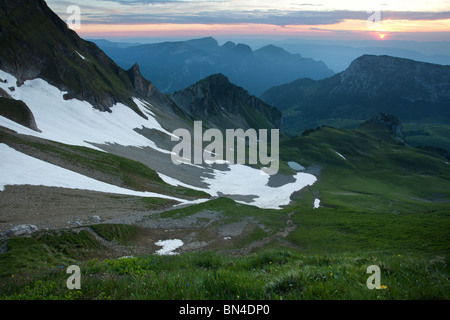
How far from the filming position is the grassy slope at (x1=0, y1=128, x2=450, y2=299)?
634 centimetres

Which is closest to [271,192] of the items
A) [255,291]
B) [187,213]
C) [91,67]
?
[187,213]

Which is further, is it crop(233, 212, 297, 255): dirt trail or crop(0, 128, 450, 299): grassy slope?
crop(233, 212, 297, 255): dirt trail

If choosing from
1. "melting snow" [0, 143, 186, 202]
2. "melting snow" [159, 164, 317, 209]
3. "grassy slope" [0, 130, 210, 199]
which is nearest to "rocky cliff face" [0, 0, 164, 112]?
"grassy slope" [0, 130, 210, 199]

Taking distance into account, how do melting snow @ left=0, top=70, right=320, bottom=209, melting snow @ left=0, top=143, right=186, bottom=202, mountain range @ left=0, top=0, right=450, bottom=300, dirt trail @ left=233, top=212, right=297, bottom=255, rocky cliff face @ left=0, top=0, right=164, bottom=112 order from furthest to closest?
rocky cliff face @ left=0, top=0, right=164, bottom=112, melting snow @ left=0, top=70, right=320, bottom=209, melting snow @ left=0, top=143, right=186, bottom=202, dirt trail @ left=233, top=212, right=297, bottom=255, mountain range @ left=0, top=0, right=450, bottom=300

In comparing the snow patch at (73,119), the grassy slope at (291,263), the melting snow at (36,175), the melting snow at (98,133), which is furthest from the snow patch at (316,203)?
the melting snow at (36,175)

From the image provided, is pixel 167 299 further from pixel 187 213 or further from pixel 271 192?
pixel 271 192

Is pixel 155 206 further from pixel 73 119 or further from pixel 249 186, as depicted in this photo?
pixel 73 119

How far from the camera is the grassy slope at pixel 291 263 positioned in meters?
6.34

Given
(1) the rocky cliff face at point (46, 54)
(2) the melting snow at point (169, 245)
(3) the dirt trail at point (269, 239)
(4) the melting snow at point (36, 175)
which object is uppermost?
(1) the rocky cliff face at point (46, 54)

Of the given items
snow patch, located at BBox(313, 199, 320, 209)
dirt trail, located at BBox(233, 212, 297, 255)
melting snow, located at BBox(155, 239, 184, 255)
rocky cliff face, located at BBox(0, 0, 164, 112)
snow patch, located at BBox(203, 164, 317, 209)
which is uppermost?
rocky cliff face, located at BBox(0, 0, 164, 112)

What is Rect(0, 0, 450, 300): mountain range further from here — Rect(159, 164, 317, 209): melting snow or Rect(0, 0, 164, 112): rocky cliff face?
Rect(159, 164, 317, 209): melting snow

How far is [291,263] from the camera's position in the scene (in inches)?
445

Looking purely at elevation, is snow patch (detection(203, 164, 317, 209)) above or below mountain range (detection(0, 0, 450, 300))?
below

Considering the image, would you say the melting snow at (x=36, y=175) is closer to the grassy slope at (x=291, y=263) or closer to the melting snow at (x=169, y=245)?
the grassy slope at (x=291, y=263)
